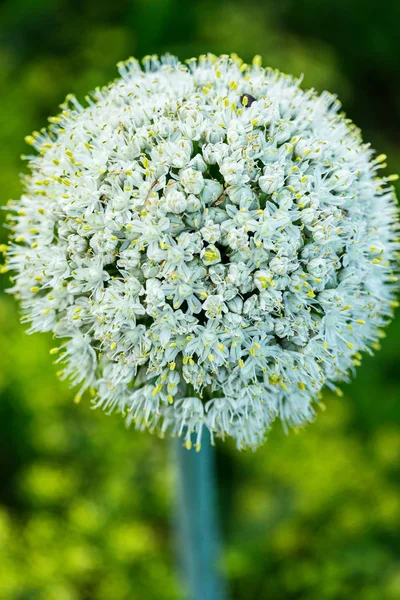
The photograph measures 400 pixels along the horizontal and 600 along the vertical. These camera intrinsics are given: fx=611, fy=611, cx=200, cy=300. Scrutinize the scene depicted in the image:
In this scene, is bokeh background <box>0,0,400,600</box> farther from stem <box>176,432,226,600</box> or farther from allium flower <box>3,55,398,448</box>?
allium flower <box>3,55,398,448</box>

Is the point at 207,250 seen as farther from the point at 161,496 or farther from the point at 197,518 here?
the point at 161,496

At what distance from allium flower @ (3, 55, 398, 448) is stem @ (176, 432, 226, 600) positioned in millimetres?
344

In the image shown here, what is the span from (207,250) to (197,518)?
1277 mm

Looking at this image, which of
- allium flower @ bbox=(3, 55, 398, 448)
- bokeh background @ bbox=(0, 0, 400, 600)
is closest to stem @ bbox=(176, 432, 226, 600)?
allium flower @ bbox=(3, 55, 398, 448)

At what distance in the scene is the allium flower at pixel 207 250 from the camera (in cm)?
166

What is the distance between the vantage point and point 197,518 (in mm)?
2424

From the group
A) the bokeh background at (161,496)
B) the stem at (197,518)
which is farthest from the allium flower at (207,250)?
the bokeh background at (161,496)

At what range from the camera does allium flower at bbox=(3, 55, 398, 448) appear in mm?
1656

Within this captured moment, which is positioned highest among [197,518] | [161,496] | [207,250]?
[207,250]

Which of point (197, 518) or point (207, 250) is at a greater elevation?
point (207, 250)

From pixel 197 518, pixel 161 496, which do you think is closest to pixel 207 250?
pixel 197 518

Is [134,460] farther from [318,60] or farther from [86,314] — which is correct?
[318,60]

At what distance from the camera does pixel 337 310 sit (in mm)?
1803

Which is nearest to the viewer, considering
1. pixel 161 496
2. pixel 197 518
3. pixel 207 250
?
pixel 207 250
